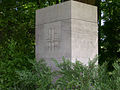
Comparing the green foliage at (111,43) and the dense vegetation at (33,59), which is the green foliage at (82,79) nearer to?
the dense vegetation at (33,59)

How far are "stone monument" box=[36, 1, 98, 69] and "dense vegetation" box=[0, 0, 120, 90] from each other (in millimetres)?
308

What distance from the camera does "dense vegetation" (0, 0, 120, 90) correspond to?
317 centimetres

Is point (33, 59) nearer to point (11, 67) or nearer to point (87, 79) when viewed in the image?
point (11, 67)

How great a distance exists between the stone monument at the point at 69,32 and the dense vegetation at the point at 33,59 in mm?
308

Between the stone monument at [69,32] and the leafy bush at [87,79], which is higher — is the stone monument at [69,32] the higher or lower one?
the higher one

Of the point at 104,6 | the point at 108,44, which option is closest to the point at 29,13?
the point at 108,44

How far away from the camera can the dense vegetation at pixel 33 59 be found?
317 cm

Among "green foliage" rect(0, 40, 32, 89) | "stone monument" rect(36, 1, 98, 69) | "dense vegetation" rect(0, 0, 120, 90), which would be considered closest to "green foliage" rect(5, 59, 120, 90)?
"dense vegetation" rect(0, 0, 120, 90)

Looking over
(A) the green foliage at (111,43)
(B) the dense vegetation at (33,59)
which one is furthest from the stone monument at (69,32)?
(A) the green foliage at (111,43)

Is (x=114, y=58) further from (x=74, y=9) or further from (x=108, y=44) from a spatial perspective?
(x=74, y=9)

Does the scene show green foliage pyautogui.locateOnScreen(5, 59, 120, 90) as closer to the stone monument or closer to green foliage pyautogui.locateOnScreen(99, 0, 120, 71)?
the stone monument

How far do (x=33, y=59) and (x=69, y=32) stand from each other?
5.55 ft

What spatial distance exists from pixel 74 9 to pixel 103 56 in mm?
4971

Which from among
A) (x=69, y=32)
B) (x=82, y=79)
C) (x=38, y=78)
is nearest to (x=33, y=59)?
(x=38, y=78)
